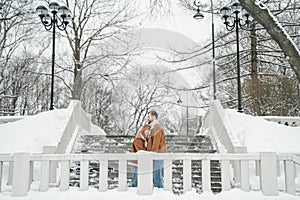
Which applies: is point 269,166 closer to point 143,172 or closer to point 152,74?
point 143,172

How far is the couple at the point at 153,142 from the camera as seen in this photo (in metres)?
2.85

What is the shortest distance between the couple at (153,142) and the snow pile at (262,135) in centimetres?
245

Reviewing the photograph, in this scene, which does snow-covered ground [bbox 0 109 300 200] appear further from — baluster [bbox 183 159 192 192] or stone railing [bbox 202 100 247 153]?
stone railing [bbox 202 100 247 153]

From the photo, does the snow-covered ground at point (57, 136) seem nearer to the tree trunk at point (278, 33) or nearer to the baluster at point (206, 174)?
the baluster at point (206, 174)

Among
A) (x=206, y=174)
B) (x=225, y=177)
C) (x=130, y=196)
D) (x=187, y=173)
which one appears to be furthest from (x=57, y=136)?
(x=225, y=177)

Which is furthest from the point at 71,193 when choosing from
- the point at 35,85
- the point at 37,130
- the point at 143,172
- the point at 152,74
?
the point at 35,85

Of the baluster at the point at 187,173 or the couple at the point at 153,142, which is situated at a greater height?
the couple at the point at 153,142

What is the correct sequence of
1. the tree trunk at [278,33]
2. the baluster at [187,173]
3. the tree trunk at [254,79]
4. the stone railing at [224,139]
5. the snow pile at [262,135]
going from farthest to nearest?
1. the tree trunk at [254,79]
2. the snow pile at [262,135]
3. the stone railing at [224,139]
4. the tree trunk at [278,33]
5. the baluster at [187,173]

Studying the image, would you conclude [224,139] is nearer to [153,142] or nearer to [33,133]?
[153,142]

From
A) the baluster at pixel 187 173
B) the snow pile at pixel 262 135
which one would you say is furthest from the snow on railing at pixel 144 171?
the snow pile at pixel 262 135

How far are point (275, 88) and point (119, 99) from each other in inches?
402

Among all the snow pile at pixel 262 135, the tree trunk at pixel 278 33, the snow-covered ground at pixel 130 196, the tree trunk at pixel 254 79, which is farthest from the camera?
the tree trunk at pixel 254 79

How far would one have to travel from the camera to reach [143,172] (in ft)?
13.5

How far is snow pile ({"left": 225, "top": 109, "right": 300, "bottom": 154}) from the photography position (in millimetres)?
6793
